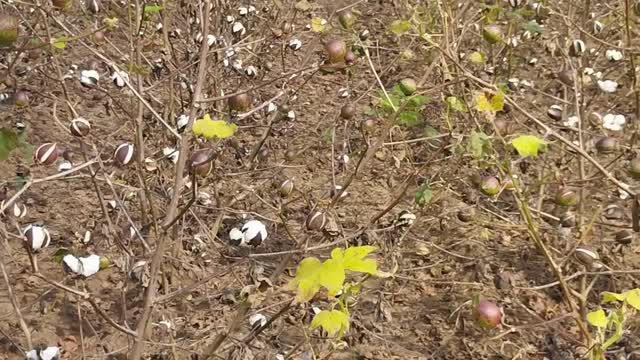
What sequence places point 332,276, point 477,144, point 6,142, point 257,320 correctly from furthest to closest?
1. point 257,320
2. point 477,144
3. point 6,142
4. point 332,276

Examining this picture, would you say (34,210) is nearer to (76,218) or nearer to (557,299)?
(76,218)

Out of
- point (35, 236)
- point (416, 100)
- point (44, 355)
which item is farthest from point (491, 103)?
point (44, 355)

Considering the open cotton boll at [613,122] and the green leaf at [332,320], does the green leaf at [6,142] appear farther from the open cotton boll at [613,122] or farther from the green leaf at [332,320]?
the open cotton boll at [613,122]

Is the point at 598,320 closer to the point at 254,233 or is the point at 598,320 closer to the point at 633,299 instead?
the point at 633,299

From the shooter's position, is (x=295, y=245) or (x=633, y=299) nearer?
(x=633, y=299)

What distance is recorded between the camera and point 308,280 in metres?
1.10

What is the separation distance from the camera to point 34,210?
2.79 metres

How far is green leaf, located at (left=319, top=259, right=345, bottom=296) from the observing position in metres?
1.07

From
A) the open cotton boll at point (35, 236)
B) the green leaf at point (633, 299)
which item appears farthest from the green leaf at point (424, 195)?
the open cotton boll at point (35, 236)

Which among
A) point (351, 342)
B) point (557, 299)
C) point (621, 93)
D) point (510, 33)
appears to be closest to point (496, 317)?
point (351, 342)

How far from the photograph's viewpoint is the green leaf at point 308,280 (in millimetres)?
1100

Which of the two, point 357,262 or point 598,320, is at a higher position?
point 357,262

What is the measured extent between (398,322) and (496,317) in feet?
3.14

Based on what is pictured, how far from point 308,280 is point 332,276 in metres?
0.04
